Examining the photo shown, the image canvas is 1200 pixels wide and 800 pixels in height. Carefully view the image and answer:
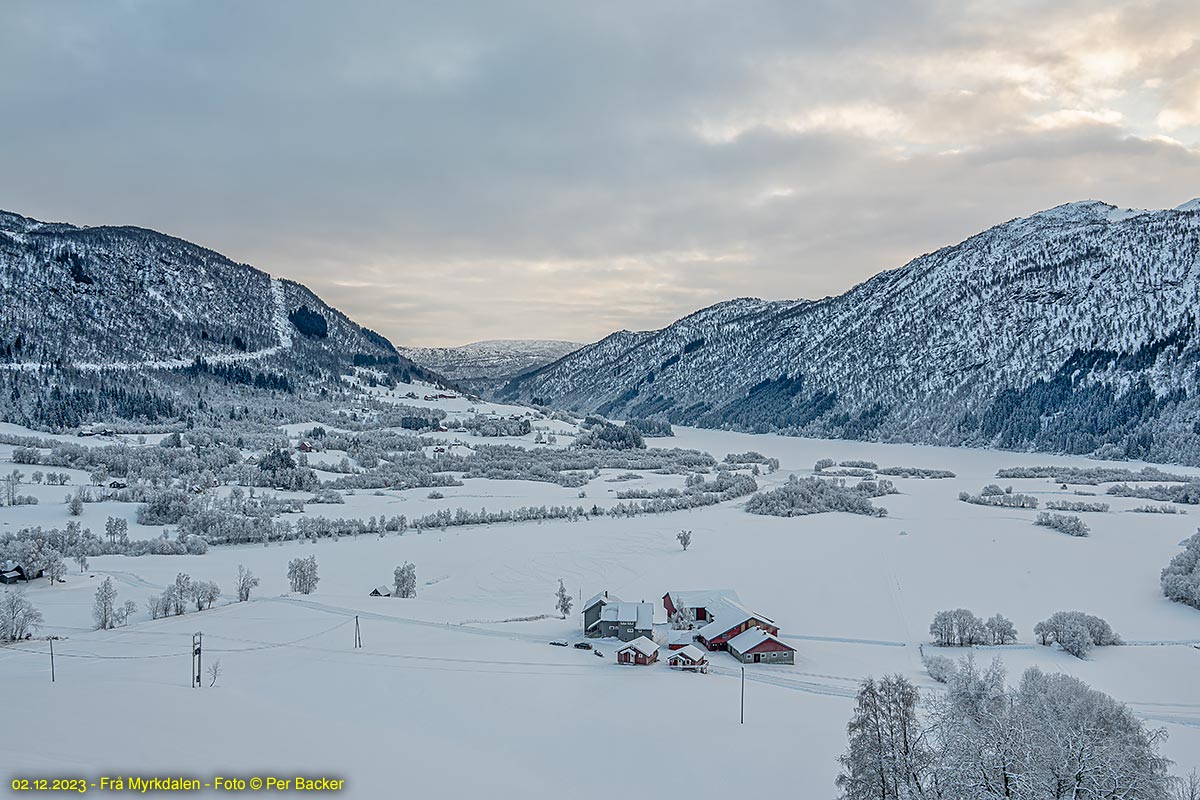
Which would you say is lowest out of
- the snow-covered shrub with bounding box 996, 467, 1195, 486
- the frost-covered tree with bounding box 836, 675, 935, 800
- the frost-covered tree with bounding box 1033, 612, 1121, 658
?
the frost-covered tree with bounding box 1033, 612, 1121, 658

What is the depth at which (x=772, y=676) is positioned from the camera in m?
23.0

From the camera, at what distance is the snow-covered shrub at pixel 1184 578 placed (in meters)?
31.5

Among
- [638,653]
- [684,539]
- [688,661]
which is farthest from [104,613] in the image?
[684,539]

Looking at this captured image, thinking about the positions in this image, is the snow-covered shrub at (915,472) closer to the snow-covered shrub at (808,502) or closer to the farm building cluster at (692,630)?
the snow-covered shrub at (808,502)

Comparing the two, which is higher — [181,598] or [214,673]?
[214,673]

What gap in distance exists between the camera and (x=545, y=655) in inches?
974

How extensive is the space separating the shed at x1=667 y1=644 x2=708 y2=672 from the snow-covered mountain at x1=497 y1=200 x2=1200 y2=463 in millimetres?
75569

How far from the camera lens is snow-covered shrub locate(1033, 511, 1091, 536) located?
45656mm

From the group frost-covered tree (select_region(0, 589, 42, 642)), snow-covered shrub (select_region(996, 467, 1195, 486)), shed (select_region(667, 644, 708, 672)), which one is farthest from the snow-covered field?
snow-covered shrub (select_region(996, 467, 1195, 486))

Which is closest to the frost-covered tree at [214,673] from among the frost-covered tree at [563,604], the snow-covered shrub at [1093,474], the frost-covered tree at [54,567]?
the frost-covered tree at [563,604]

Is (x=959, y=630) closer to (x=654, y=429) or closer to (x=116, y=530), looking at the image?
(x=116, y=530)

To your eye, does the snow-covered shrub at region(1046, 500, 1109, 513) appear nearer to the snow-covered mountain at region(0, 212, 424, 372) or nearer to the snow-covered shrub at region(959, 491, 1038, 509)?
the snow-covered shrub at region(959, 491, 1038, 509)

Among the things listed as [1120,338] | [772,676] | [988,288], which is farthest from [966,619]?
[988,288]

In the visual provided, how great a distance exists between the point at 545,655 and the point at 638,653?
3.11m
